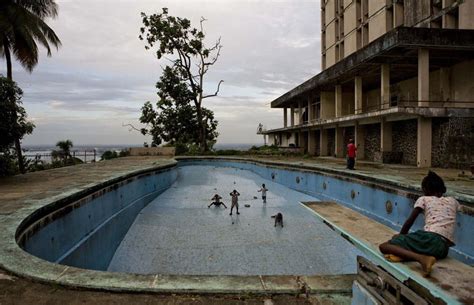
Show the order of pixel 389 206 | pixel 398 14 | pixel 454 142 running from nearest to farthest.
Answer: pixel 389 206, pixel 454 142, pixel 398 14

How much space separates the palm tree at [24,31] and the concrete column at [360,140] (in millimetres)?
16888

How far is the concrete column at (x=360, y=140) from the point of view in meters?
21.5

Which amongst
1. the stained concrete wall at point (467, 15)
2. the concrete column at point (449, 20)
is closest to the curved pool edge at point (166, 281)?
the stained concrete wall at point (467, 15)

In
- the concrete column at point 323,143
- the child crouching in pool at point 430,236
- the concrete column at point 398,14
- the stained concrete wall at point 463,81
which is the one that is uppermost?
the concrete column at point 398,14

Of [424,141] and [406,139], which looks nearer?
[424,141]

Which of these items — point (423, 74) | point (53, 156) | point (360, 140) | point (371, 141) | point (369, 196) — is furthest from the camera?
point (360, 140)

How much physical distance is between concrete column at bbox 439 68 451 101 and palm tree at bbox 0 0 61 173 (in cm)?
1908

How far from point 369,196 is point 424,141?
21.8 ft

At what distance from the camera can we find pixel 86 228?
25.5 feet

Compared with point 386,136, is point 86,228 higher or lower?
lower

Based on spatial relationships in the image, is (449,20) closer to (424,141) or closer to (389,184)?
(424,141)

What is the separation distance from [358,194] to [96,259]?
7.58m

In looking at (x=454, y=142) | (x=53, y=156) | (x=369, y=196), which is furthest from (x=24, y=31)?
(x=454, y=142)

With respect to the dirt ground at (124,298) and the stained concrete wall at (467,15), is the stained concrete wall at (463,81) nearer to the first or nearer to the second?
the stained concrete wall at (467,15)
